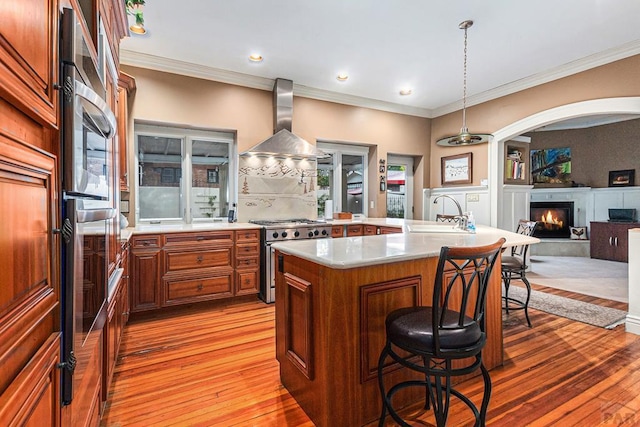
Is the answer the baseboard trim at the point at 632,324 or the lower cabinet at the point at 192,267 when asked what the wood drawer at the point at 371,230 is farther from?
the baseboard trim at the point at 632,324

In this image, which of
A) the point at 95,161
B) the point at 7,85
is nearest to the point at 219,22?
the point at 95,161

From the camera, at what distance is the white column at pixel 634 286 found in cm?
296

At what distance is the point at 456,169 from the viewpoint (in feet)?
18.4

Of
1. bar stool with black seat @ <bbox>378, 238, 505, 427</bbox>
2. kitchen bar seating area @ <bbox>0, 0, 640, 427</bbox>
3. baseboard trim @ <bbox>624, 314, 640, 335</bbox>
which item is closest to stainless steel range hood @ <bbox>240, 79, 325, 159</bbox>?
kitchen bar seating area @ <bbox>0, 0, 640, 427</bbox>

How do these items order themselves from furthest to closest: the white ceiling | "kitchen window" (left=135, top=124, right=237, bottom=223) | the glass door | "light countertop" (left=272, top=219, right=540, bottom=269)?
the glass door
"kitchen window" (left=135, top=124, right=237, bottom=223)
the white ceiling
"light countertop" (left=272, top=219, right=540, bottom=269)

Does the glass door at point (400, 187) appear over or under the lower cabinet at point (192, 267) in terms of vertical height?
over

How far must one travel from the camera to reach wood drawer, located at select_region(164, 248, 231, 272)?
3.44 m

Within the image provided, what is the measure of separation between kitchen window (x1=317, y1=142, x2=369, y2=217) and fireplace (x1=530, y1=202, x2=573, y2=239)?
4.79 m

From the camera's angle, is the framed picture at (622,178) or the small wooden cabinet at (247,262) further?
the framed picture at (622,178)

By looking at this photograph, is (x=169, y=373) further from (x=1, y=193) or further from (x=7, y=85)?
(x=7, y=85)

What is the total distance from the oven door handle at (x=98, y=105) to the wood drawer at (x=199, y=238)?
78.1 inches

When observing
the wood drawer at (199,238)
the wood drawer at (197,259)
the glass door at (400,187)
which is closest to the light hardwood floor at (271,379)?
the wood drawer at (197,259)

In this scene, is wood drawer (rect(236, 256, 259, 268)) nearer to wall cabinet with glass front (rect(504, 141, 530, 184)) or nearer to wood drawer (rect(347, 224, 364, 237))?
wood drawer (rect(347, 224, 364, 237))

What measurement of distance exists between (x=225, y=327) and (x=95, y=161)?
225 centimetres
